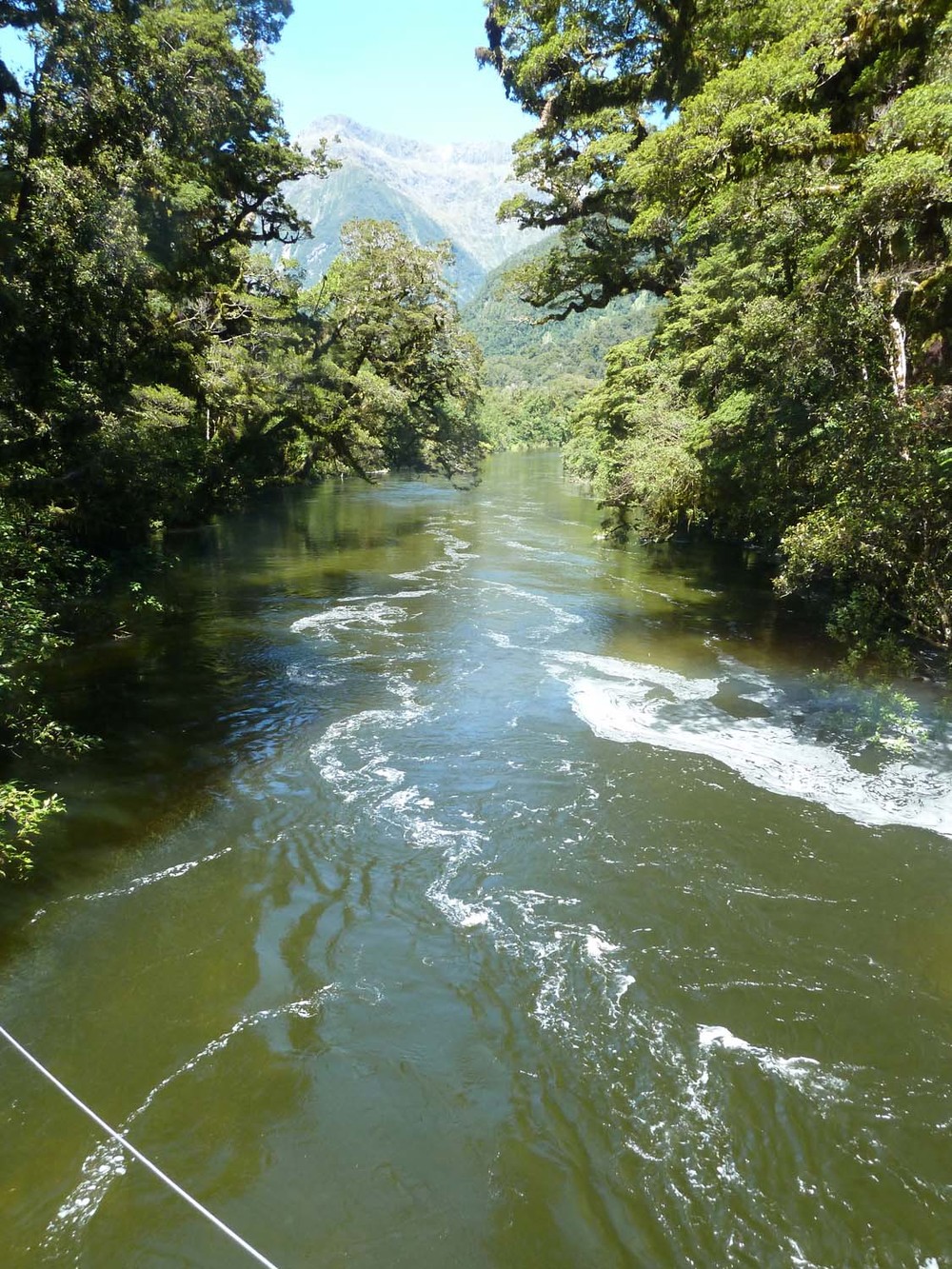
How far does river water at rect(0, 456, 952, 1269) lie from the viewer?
352 cm

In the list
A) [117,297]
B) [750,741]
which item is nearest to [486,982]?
[750,741]

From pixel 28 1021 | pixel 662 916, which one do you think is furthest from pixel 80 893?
pixel 662 916

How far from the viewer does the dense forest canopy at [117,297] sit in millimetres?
8242

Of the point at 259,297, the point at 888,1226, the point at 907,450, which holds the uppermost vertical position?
the point at 259,297

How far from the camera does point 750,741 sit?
347 inches

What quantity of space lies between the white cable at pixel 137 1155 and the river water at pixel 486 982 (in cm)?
6

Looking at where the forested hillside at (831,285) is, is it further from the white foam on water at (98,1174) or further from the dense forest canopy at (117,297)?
the white foam on water at (98,1174)

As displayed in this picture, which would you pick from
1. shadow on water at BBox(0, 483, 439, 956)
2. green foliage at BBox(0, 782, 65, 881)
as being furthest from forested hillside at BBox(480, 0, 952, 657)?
green foliage at BBox(0, 782, 65, 881)

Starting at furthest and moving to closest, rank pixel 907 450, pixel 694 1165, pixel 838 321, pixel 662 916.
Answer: pixel 838 321, pixel 907 450, pixel 662 916, pixel 694 1165

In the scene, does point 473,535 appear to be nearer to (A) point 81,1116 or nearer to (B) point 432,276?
(B) point 432,276

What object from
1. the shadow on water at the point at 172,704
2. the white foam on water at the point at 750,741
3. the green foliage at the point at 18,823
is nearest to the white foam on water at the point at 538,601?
the white foam on water at the point at 750,741

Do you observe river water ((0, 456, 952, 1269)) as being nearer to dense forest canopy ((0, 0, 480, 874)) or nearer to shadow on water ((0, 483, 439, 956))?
shadow on water ((0, 483, 439, 956))

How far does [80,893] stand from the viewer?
568 cm

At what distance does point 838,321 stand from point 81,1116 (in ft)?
43.2
